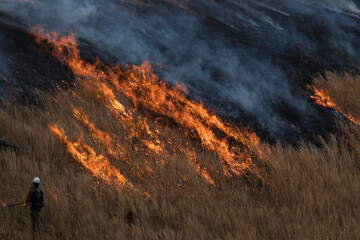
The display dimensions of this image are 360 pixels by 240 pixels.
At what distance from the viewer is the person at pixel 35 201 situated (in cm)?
411

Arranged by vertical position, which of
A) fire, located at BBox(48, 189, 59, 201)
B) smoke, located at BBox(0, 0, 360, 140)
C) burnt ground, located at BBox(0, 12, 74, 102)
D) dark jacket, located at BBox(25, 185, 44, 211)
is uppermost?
smoke, located at BBox(0, 0, 360, 140)

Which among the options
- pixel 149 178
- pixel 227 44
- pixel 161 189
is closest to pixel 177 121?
pixel 149 178

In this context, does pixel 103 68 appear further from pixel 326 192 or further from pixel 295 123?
pixel 326 192

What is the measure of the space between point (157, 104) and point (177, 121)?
558 millimetres

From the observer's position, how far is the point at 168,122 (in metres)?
6.88

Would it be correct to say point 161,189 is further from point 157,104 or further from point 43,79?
point 43,79

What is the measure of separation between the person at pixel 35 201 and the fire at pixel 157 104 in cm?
193

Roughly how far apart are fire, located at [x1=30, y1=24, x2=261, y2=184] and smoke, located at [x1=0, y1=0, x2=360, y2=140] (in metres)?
0.30

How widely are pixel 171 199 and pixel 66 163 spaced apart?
1766mm

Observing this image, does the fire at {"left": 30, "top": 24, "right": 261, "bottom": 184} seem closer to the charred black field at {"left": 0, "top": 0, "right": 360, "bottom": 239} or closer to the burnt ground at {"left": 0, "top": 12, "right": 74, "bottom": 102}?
the charred black field at {"left": 0, "top": 0, "right": 360, "bottom": 239}

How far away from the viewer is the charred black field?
4.76 meters

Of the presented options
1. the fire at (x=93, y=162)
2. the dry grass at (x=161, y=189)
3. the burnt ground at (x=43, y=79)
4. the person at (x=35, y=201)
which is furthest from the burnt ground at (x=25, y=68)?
the person at (x=35, y=201)

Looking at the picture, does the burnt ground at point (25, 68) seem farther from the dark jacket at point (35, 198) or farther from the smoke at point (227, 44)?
the dark jacket at point (35, 198)

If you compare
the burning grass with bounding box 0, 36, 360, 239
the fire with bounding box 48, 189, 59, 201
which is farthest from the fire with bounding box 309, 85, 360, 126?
the fire with bounding box 48, 189, 59, 201
